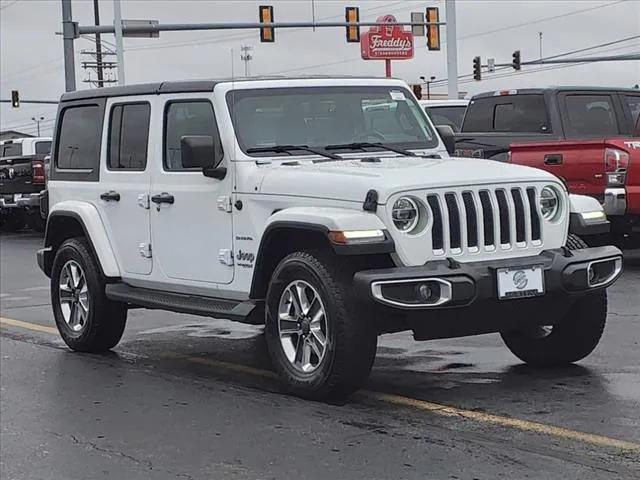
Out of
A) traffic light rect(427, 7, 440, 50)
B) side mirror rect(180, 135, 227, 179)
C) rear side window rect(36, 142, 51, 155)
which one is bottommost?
side mirror rect(180, 135, 227, 179)

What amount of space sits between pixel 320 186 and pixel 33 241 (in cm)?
1728

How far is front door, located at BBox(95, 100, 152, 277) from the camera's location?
8.27 metres

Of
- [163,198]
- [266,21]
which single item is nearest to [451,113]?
[163,198]

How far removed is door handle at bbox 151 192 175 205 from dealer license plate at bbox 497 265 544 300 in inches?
101

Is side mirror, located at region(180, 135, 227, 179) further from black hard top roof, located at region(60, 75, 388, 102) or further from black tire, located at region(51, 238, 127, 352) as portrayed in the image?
black tire, located at region(51, 238, 127, 352)

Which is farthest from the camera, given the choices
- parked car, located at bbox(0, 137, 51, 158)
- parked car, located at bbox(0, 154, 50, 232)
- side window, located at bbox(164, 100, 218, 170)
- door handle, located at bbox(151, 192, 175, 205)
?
parked car, located at bbox(0, 137, 51, 158)

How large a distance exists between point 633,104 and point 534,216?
7.92 m

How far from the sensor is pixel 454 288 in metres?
6.23

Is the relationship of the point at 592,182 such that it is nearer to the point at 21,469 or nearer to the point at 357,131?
the point at 357,131

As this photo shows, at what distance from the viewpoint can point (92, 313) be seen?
8664 mm

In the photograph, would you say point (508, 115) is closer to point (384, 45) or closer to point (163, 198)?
point (163, 198)

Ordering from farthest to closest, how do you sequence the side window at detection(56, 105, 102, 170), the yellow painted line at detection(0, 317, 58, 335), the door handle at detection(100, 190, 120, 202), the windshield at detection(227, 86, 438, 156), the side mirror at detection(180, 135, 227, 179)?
the yellow painted line at detection(0, 317, 58, 335), the side window at detection(56, 105, 102, 170), the door handle at detection(100, 190, 120, 202), the windshield at detection(227, 86, 438, 156), the side mirror at detection(180, 135, 227, 179)

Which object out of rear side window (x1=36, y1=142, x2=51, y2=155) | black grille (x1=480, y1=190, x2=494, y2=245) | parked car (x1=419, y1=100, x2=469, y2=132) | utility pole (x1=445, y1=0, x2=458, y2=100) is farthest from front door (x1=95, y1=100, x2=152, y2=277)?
rear side window (x1=36, y1=142, x2=51, y2=155)

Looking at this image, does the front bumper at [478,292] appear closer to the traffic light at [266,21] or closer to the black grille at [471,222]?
the black grille at [471,222]
